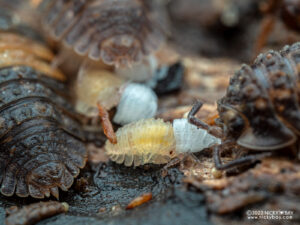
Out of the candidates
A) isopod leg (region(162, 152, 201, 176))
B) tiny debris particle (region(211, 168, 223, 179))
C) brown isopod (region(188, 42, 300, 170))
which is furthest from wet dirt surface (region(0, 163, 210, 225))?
brown isopod (region(188, 42, 300, 170))

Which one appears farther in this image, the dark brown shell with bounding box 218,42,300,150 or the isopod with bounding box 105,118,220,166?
the isopod with bounding box 105,118,220,166

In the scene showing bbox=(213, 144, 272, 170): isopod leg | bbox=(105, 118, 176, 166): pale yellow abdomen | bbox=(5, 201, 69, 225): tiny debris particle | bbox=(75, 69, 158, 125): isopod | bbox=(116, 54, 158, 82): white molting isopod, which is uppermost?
bbox=(116, 54, 158, 82): white molting isopod

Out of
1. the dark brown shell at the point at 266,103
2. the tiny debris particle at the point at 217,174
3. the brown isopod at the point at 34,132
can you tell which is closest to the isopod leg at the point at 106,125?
the brown isopod at the point at 34,132

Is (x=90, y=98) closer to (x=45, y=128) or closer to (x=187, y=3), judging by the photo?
(x=45, y=128)

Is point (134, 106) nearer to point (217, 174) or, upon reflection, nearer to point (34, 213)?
point (217, 174)

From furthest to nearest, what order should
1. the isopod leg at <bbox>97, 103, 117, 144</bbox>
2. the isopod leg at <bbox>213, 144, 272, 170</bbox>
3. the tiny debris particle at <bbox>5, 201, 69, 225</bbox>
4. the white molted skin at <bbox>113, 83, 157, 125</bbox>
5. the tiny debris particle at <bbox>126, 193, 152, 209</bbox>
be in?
the white molted skin at <bbox>113, 83, 157, 125</bbox>
the isopod leg at <bbox>97, 103, 117, 144</bbox>
the tiny debris particle at <bbox>126, 193, 152, 209</bbox>
the tiny debris particle at <bbox>5, 201, 69, 225</bbox>
the isopod leg at <bbox>213, 144, 272, 170</bbox>

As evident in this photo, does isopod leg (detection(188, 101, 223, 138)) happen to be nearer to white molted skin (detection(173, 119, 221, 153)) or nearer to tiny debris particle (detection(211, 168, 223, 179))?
white molted skin (detection(173, 119, 221, 153))
